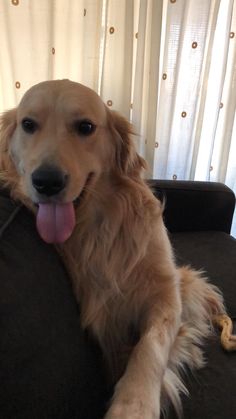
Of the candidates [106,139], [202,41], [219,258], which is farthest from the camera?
[202,41]

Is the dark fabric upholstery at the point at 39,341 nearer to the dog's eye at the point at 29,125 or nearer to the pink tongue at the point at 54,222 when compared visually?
the pink tongue at the point at 54,222

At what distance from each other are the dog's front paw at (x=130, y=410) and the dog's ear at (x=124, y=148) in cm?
68

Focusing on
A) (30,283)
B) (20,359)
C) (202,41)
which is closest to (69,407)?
(20,359)

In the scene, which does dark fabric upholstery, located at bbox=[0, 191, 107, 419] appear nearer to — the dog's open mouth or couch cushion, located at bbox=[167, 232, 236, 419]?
the dog's open mouth

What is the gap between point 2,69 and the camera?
6.50 ft

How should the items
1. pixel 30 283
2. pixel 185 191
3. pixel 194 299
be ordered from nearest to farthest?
pixel 30 283 < pixel 194 299 < pixel 185 191

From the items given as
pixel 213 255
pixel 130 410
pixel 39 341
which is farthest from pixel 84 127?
pixel 213 255

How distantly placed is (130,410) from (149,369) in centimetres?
12

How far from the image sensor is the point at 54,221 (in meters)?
1.00

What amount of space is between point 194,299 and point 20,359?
0.79m

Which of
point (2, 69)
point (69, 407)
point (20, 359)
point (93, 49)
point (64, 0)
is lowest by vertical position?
point (69, 407)

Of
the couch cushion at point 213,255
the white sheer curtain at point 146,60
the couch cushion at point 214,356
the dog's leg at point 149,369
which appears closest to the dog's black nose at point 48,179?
the dog's leg at point 149,369

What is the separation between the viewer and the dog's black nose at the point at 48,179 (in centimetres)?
92

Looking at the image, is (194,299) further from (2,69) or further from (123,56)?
(2,69)
